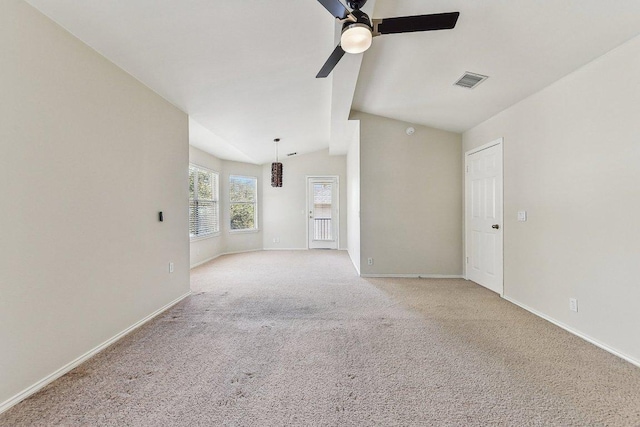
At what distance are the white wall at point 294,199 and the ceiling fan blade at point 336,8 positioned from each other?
19.5 ft

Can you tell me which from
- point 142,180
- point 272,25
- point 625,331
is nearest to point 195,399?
point 142,180

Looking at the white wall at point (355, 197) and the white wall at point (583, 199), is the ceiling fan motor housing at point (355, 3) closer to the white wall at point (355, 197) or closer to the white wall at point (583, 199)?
the white wall at point (583, 199)

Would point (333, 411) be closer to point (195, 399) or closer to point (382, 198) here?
point (195, 399)

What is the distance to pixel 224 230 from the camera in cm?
699

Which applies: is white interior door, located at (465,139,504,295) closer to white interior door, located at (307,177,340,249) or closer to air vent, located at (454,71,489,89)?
air vent, located at (454,71,489,89)

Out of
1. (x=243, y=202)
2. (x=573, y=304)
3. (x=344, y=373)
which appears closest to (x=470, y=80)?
(x=573, y=304)

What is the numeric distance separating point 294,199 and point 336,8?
615 centimetres

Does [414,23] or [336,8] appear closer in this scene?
[336,8]

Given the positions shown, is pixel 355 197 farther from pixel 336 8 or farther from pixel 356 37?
pixel 336 8

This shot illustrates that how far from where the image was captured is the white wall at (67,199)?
1628mm

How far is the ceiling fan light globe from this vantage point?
1.68 metres

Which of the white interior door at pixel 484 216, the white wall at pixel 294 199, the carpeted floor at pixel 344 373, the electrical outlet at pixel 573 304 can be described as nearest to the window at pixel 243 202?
the white wall at pixel 294 199

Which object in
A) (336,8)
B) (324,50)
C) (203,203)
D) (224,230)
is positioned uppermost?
(324,50)

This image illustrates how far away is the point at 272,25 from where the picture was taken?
2168mm
